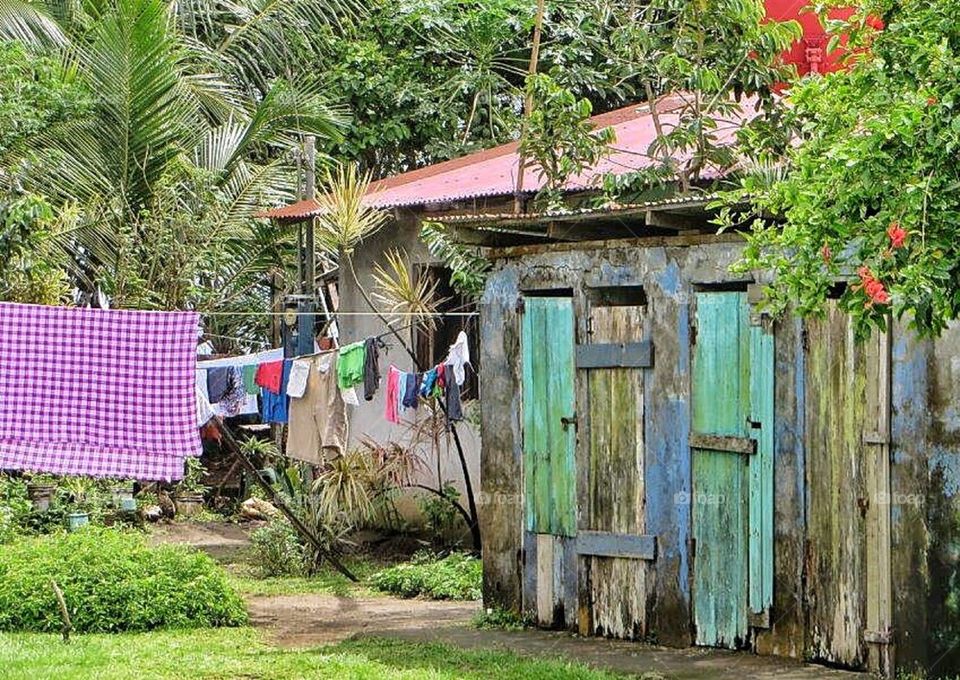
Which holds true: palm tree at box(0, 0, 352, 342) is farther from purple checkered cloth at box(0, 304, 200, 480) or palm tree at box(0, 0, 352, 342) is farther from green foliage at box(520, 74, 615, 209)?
green foliage at box(520, 74, 615, 209)

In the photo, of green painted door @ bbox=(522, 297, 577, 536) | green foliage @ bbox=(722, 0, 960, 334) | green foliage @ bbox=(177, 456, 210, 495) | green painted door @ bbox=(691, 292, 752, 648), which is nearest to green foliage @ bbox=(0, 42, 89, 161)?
green foliage @ bbox=(177, 456, 210, 495)

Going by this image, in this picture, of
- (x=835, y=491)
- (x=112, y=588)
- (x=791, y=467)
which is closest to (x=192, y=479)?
(x=112, y=588)

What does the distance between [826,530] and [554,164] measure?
10.9 feet

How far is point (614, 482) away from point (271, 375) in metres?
4.22

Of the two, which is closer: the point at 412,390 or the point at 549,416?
the point at 549,416

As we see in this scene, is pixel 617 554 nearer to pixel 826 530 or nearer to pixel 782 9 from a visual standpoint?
pixel 826 530

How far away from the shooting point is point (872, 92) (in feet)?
19.2

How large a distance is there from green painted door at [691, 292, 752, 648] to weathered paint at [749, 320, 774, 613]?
55mm

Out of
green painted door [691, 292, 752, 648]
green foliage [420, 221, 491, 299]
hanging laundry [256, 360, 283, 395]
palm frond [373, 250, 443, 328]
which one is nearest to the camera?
green painted door [691, 292, 752, 648]

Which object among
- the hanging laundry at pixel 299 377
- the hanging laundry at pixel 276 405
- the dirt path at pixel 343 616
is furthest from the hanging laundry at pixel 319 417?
the dirt path at pixel 343 616

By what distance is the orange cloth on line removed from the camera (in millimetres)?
12281

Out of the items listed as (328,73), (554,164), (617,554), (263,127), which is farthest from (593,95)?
(617,554)

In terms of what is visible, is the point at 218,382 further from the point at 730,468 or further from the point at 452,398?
the point at 730,468

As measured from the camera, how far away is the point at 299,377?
1198 centimetres
